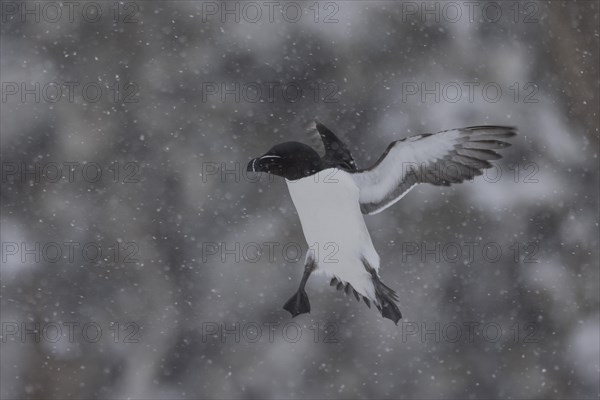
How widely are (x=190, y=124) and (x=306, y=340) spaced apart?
1.92ft

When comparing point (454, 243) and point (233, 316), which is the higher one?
point (454, 243)

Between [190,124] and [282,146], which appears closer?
[282,146]

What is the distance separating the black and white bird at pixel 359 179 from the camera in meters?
1.22

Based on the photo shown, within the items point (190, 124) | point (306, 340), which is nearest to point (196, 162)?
point (190, 124)

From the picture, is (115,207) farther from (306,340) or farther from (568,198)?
(568,198)

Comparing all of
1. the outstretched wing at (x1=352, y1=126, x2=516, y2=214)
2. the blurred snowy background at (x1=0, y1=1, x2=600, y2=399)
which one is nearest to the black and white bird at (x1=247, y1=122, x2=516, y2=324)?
the outstretched wing at (x1=352, y1=126, x2=516, y2=214)

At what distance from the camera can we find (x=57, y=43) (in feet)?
6.22

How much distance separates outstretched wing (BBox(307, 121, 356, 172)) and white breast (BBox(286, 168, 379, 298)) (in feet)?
0.11

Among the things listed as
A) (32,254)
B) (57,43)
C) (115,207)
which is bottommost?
(32,254)

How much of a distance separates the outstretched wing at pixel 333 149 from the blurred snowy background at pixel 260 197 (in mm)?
471

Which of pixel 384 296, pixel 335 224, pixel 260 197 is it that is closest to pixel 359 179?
pixel 335 224

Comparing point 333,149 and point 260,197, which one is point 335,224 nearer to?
point 333,149

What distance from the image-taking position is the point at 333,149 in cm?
134

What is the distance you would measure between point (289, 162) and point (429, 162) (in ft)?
0.71
